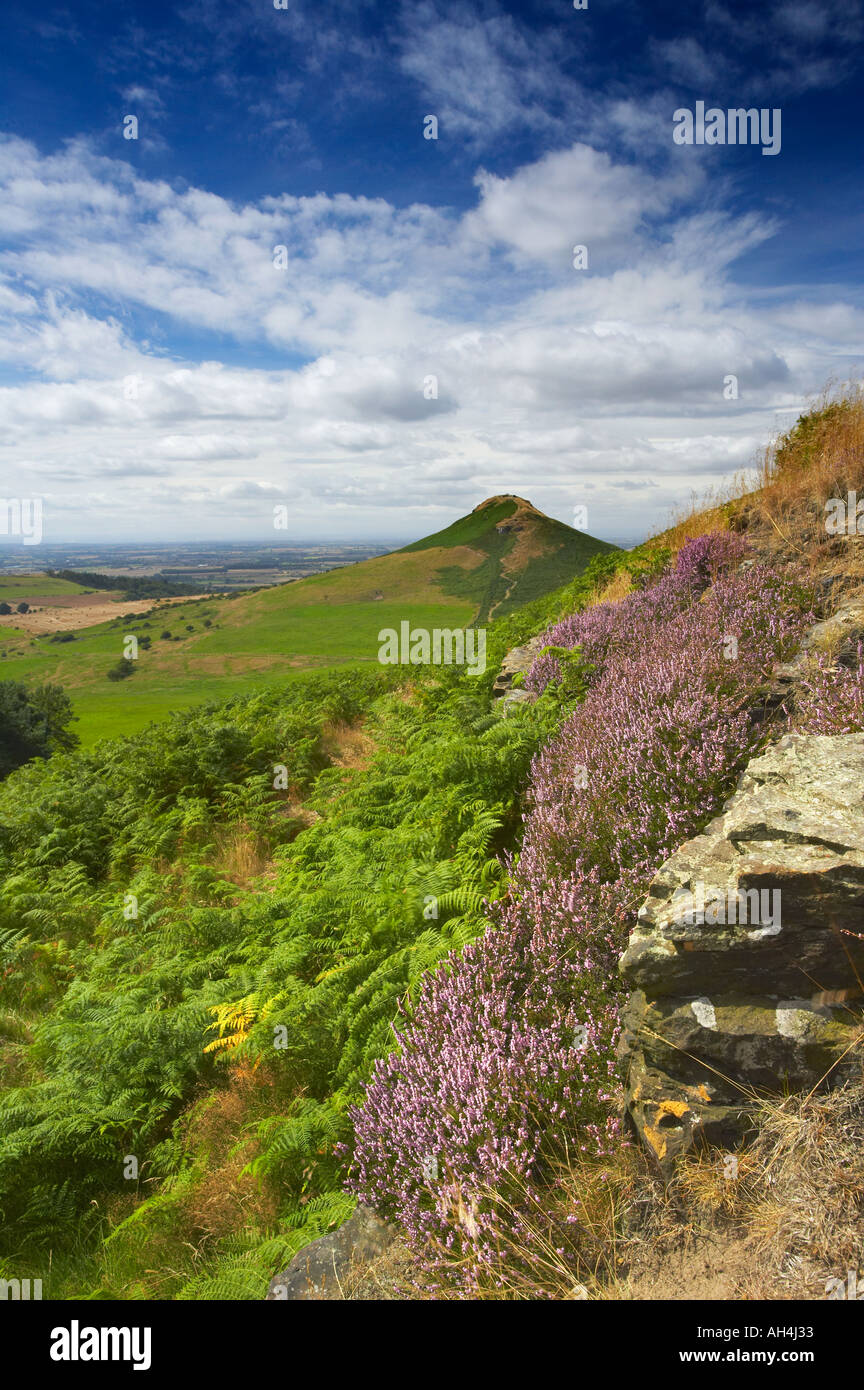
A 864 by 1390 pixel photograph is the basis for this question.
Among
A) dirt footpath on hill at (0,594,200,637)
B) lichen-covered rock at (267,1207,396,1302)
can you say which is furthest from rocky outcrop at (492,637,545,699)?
dirt footpath on hill at (0,594,200,637)

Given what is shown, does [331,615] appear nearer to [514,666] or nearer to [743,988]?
[514,666]

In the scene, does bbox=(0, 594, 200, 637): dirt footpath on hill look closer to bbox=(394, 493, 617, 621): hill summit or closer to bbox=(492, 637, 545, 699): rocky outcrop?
bbox=(394, 493, 617, 621): hill summit

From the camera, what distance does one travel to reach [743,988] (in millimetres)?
2637

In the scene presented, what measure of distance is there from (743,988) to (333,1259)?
6.85 ft

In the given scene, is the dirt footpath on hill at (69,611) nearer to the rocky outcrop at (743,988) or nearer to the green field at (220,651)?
the green field at (220,651)

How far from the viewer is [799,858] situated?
2730 mm

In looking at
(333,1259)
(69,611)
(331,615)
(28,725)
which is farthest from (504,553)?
(69,611)

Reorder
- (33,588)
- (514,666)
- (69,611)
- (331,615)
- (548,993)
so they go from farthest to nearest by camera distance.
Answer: (33,588), (69,611), (331,615), (514,666), (548,993)

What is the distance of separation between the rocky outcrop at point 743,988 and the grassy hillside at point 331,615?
2806 cm

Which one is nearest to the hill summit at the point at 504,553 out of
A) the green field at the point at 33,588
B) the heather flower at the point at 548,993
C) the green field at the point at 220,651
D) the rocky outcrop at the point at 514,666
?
the green field at the point at 220,651

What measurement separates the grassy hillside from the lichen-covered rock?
2805 centimetres

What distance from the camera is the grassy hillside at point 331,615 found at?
38.6 metres
